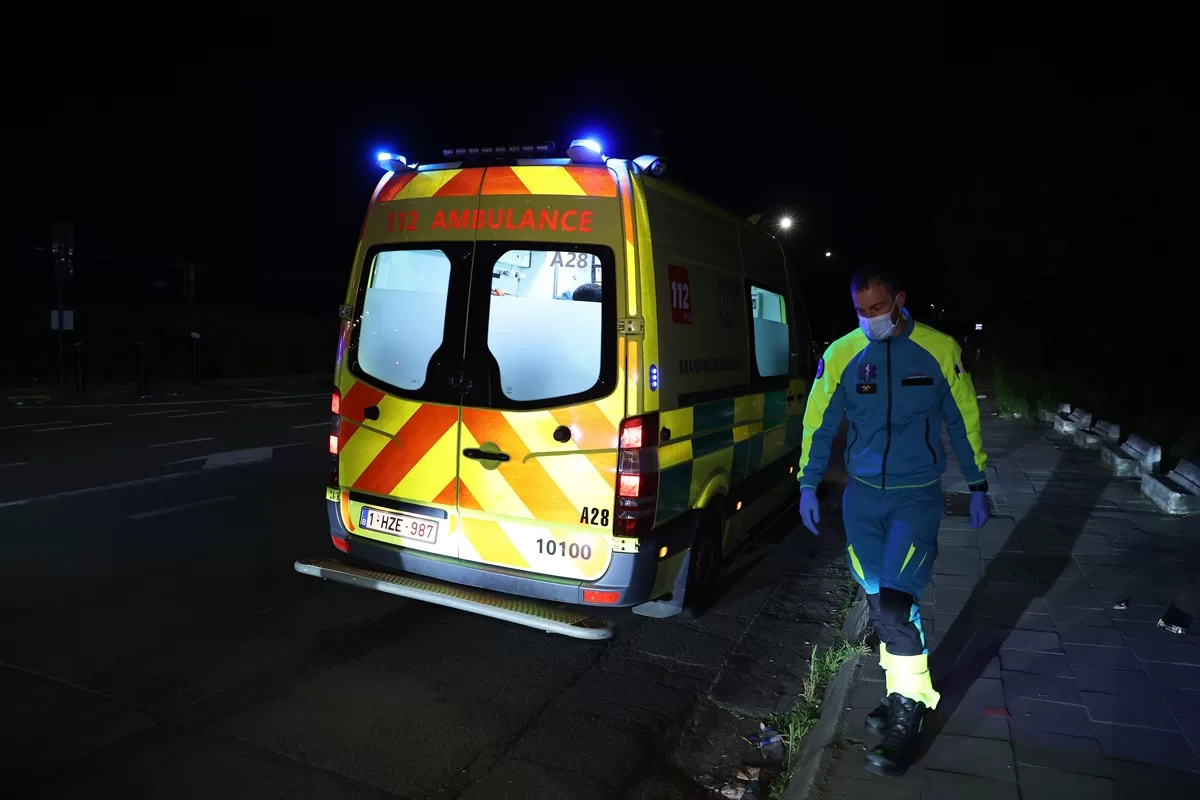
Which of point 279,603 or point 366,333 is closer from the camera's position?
point 366,333

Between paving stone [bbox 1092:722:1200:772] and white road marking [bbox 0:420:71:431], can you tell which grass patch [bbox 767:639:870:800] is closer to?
paving stone [bbox 1092:722:1200:772]

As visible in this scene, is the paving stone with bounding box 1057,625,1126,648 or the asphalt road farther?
the paving stone with bounding box 1057,625,1126,648

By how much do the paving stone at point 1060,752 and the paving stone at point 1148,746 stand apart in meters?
0.07

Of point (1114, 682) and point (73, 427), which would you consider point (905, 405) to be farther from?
point (73, 427)

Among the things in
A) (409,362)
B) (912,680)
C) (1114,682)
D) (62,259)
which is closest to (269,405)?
(62,259)

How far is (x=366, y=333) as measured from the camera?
4820mm

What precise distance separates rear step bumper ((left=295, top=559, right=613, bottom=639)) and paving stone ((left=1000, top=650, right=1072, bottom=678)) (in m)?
2.00

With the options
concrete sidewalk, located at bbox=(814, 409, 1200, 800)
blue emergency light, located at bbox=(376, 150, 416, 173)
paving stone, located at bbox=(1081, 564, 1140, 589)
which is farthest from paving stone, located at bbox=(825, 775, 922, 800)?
blue emergency light, located at bbox=(376, 150, 416, 173)

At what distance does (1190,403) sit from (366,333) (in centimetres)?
1327

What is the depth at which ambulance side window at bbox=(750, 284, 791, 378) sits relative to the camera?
5.95m

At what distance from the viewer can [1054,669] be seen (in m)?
4.16

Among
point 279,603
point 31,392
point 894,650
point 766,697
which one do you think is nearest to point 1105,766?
point 894,650

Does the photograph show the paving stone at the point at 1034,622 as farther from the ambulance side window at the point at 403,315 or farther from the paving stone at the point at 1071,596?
the ambulance side window at the point at 403,315

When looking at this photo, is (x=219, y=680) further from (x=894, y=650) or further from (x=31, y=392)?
(x=31, y=392)
